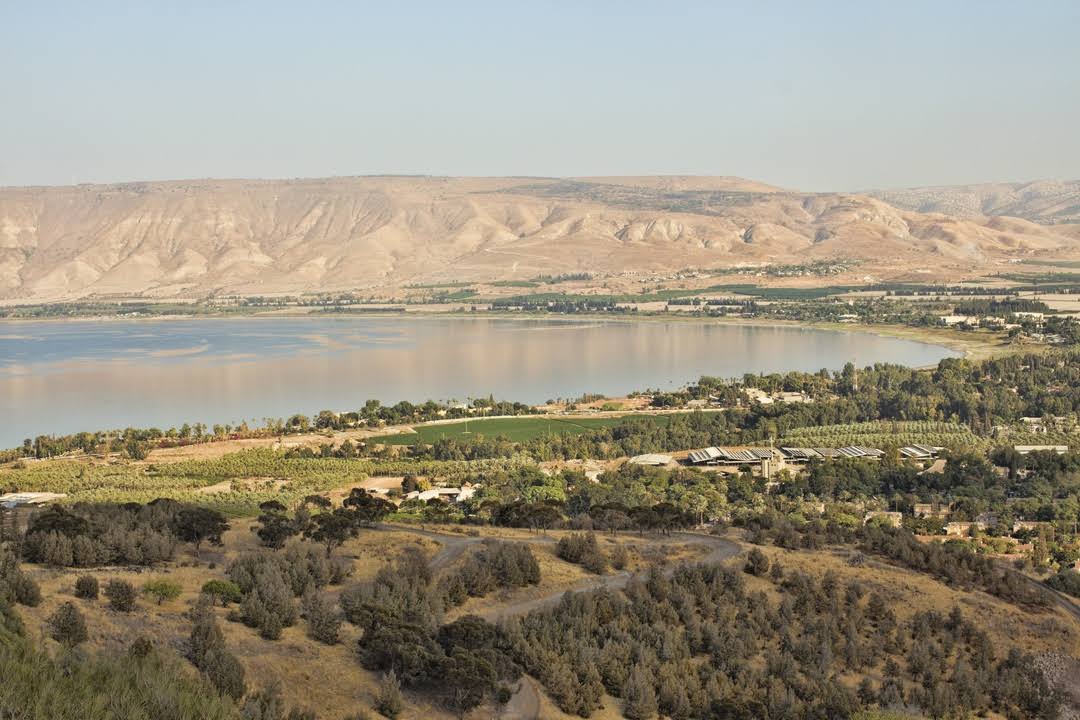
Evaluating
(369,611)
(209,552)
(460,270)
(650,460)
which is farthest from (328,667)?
(460,270)

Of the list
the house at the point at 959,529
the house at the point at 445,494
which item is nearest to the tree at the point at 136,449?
the house at the point at 445,494

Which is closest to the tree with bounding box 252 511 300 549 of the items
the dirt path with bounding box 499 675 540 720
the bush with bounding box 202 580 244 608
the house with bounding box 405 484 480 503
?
the bush with bounding box 202 580 244 608

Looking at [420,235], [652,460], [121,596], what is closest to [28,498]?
[121,596]

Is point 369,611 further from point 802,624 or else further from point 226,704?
point 802,624

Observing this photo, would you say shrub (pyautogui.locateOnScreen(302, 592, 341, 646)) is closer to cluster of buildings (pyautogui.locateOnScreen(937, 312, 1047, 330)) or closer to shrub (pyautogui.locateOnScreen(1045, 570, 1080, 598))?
shrub (pyautogui.locateOnScreen(1045, 570, 1080, 598))

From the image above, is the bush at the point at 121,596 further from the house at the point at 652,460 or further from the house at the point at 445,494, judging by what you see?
the house at the point at 652,460
